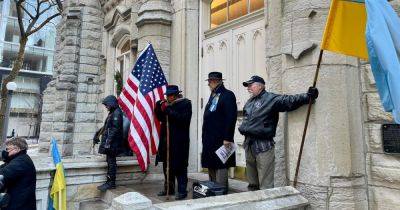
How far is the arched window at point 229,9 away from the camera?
615cm

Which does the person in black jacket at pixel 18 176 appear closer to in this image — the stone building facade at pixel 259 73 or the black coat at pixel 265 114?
the black coat at pixel 265 114

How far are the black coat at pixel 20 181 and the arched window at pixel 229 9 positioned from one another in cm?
434

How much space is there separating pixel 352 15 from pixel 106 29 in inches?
359

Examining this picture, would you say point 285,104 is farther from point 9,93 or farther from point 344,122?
point 9,93

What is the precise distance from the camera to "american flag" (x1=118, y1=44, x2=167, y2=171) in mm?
5164

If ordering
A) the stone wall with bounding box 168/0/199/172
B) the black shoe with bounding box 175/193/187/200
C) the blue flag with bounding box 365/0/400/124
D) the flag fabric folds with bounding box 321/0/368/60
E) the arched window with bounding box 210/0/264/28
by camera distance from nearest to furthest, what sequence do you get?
1. the blue flag with bounding box 365/0/400/124
2. the flag fabric folds with bounding box 321/0/368/60
3. the black shoe with bounding box 175/193/187/200
4. the arched window with bounding box 210/0/264/28
5. the stone wall with bounding box 168/0/199/172

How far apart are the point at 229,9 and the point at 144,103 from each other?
9.14 feet

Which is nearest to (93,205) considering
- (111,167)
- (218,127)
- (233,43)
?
(111,167)

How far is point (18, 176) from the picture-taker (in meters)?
4.23

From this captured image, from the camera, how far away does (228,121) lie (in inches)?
181

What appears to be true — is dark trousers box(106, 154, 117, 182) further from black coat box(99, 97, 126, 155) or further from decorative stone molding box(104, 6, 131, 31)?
decorative stone molding box(104, 6, 131, 31)

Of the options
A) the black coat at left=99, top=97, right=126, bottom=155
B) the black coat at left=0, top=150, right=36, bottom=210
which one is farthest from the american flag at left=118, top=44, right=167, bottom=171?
the black coat at left=0, top=150, right=36, bottom=210

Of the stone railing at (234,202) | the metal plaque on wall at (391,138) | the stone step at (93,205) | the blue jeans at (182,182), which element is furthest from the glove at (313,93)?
the stone step at (93,205)

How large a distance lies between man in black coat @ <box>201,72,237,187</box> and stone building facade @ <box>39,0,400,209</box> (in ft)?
2.07
